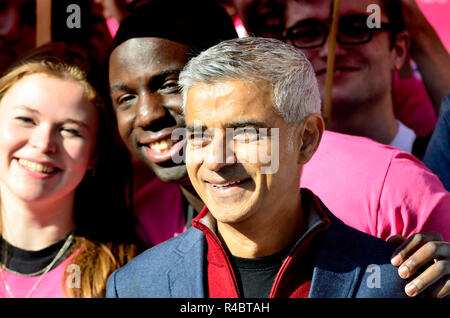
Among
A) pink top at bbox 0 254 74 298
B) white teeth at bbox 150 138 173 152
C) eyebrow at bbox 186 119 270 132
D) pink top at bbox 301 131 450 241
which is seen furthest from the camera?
pink top at bbox 0 254 74 298

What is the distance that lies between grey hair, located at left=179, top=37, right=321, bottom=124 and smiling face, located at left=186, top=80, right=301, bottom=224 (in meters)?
0.02

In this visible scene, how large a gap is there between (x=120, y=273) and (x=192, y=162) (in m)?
0.54

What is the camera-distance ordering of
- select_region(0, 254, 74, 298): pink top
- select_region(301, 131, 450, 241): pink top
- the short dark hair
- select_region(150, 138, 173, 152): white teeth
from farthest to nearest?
1. the short dark hair
2. select_region(0, 254, 74, 298): pink top
3. select_region(150, 138, 173, 152): white teeth
4. select_region(301, 131, 450, 241): pink top

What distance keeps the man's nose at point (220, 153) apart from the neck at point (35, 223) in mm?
1071

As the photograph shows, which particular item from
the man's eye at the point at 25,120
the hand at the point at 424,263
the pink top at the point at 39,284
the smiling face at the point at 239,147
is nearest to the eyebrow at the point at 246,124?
the smiling face at the point at 239,147

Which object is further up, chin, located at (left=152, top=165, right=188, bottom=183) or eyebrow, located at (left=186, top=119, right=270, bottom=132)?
eyebrow, located at (left=186, top=119, right=270, bottom=132)

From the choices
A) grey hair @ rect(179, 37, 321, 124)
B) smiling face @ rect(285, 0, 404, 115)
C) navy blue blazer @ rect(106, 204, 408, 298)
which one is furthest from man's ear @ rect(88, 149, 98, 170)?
smiling face @ rect(285, 0, 404, 115)

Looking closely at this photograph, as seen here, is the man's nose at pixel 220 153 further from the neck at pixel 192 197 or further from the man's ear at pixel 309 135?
the neck at pixel 192 197

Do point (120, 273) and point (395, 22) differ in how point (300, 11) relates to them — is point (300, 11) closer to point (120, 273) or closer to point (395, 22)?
point (395, 22)

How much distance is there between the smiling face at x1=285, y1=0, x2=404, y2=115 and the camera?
2.67 metres

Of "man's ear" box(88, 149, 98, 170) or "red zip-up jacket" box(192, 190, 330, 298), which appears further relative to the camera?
"man's ear" box(88, 149, 98, 170)

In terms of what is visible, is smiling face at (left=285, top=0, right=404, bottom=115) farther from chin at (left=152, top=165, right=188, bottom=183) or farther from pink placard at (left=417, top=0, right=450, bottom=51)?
chin at (left=152, top=165, right=188, bottom=183)
